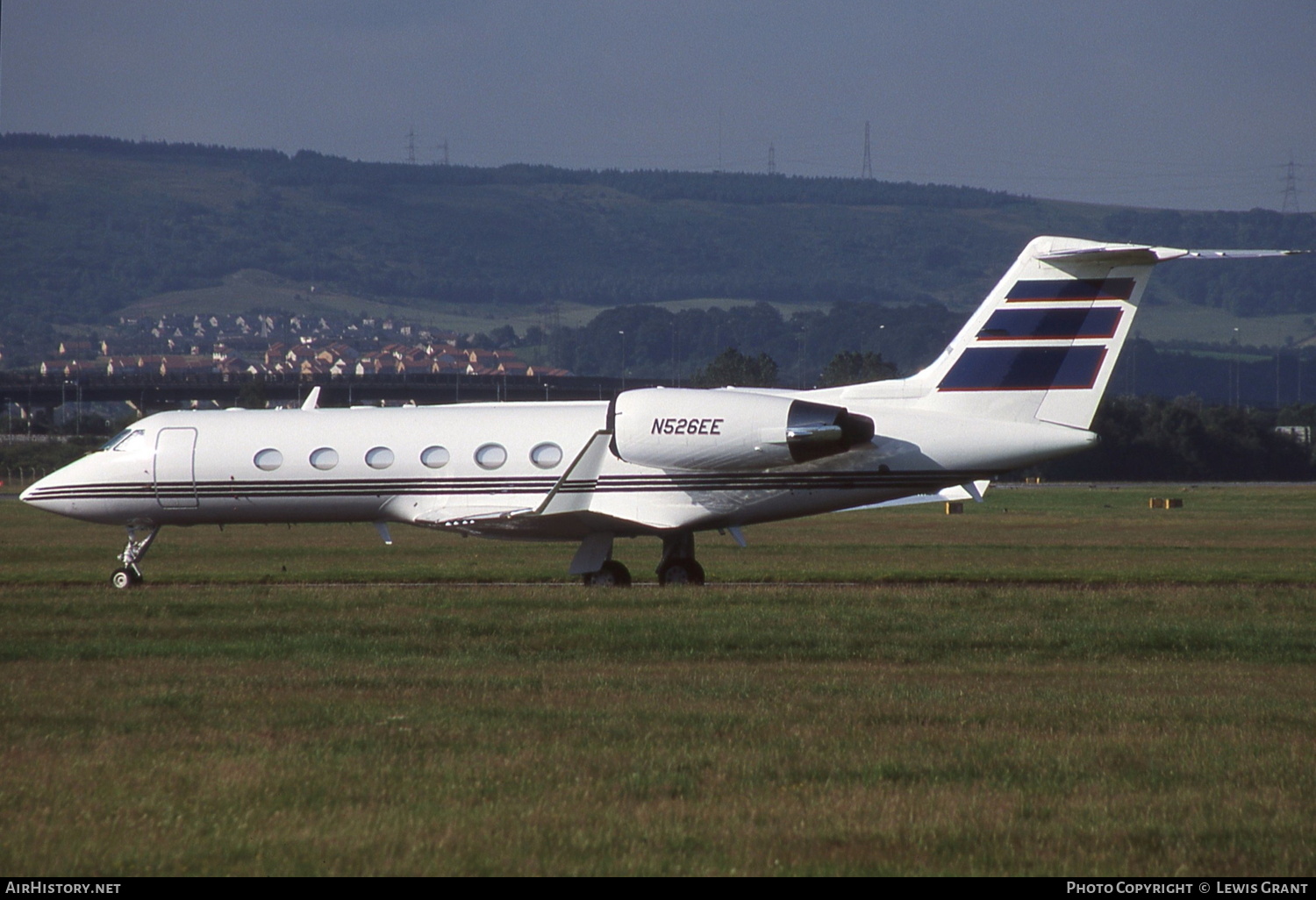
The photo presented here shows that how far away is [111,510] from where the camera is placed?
2591 centimetres

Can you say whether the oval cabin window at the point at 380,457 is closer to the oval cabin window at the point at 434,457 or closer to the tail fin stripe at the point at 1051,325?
the oval cabin window at the point at 434,457

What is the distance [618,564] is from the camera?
24.0 meters

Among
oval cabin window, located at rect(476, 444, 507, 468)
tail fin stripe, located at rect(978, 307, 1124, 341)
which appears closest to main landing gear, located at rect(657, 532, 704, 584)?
oval cabin window, located at rect(476, 444, 507, 468)

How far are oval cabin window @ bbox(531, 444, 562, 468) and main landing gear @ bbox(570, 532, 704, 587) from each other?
131 centimetres

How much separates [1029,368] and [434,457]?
9200 millimetres

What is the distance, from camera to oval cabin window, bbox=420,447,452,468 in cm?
2414

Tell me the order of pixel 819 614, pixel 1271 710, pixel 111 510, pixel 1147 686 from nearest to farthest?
1. pixel 1271 710
2. pixel 1147 686
3. pixel 819 614
4. pixel 111 510

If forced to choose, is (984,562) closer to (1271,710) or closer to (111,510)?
(111,510)

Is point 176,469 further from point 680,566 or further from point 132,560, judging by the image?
point 680,566

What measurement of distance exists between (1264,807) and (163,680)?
9.46 m

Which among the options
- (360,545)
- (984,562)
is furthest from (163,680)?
(360,545)

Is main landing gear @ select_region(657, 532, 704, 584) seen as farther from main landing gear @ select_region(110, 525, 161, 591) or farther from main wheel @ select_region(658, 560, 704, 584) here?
main landing gear @ select_region(110, 525, 161, 591)

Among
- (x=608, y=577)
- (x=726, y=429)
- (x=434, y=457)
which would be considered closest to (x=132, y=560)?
(x=434, y=457)
